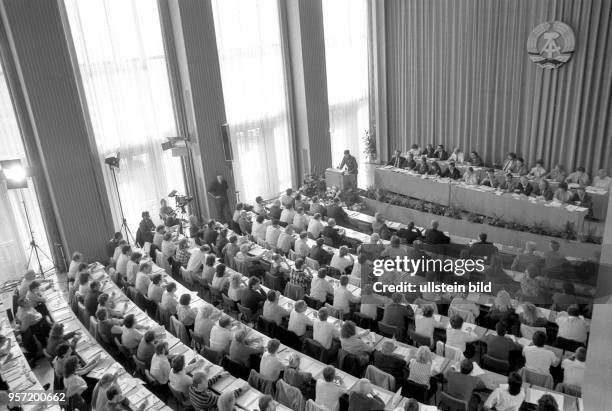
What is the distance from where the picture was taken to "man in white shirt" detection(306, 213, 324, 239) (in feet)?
37.6

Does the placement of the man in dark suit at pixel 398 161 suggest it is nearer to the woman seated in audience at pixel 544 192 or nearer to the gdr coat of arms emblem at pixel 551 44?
the woman seated in audience at pixel 544 192

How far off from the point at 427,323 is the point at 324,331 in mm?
1485

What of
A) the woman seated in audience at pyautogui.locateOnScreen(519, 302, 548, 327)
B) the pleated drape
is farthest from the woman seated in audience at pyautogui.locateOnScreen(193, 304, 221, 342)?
the pleated drape

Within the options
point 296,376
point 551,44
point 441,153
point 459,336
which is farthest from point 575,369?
point 441,153

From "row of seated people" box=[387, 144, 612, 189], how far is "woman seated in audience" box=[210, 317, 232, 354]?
8.66 meters

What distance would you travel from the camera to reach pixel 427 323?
738 centimetres

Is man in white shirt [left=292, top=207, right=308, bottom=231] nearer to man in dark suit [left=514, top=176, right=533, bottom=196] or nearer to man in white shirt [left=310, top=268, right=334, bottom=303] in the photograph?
man in white shirt [left=310, top=268, right=334, bottom=303]

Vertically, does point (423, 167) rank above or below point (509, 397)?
above

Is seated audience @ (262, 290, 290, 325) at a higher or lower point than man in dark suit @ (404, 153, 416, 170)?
lower

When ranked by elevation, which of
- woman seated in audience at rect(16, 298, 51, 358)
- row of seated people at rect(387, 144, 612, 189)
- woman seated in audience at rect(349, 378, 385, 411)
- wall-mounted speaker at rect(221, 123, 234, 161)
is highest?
wall-mounted speaker at rect(221, 123, 234, 161)

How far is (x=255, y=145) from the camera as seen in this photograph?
15.5 metres

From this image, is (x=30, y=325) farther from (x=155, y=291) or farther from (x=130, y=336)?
(x=130, y=336)

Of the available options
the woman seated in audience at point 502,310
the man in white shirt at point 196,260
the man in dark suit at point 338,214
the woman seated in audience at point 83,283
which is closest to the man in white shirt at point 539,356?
the woman seated in audience at point 502,310

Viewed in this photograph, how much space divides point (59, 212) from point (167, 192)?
2892 mm
